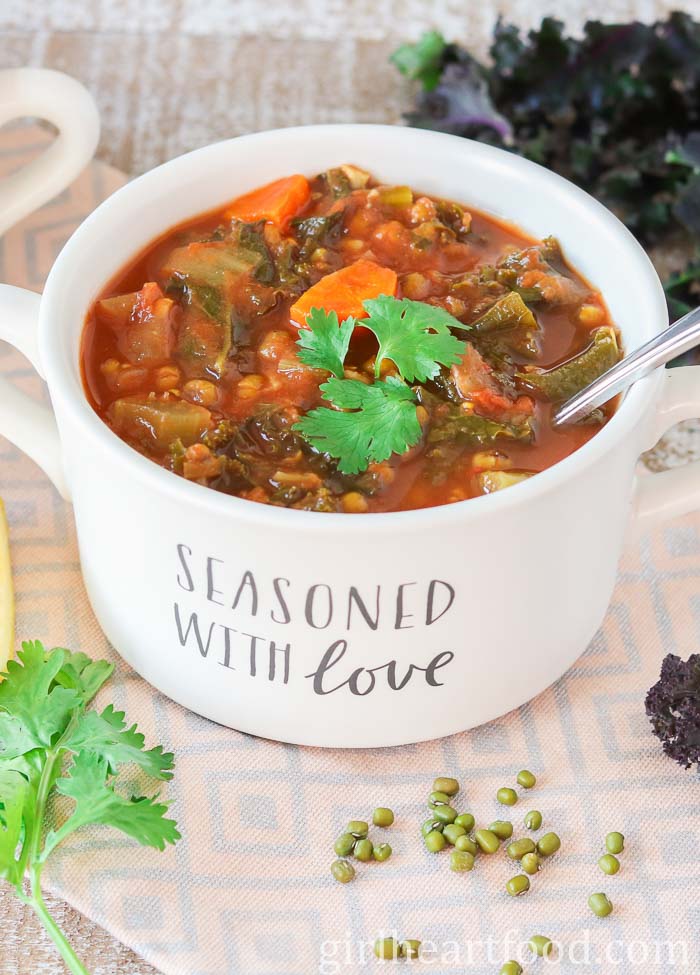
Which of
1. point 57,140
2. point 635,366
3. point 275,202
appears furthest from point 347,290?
point 57,140

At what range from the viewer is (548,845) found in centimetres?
256

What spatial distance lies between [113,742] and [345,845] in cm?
49

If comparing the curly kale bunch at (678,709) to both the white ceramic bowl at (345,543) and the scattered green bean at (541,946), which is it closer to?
the white ceramic bowl at (345,543)

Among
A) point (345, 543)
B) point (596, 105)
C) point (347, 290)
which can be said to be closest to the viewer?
point (345, 543)

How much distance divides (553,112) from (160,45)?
1.48m

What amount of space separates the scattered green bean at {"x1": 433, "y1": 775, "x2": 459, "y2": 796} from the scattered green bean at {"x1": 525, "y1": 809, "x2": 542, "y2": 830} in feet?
0.51

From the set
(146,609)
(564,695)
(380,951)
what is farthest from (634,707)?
(146,609)

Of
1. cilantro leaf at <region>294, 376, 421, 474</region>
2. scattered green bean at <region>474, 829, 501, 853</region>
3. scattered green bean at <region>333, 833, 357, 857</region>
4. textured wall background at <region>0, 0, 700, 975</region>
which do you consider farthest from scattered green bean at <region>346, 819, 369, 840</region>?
textured wall background at <region>0, 0, 700, 975</region>

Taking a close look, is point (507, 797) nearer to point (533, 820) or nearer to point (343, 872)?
point (533, 820)

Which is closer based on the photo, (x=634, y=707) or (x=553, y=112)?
(x=634, y=707)

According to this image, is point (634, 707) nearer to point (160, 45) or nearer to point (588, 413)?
point (588, 413)

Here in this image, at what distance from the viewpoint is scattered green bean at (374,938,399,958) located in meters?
2.41

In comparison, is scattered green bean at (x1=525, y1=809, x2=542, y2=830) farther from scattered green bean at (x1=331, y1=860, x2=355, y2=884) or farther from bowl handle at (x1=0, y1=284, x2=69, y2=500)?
bowl handle at (x1=0, y1=284, x2=69, y2=500)

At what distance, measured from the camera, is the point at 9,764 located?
2.55 meters
